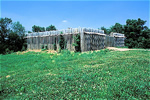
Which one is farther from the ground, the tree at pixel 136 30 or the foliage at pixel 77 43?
the tree at pixel 136 30

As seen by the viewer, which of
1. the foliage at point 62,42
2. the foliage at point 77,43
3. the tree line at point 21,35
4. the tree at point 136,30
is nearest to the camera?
the foliage at point 77,43

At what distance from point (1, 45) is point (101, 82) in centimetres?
2424

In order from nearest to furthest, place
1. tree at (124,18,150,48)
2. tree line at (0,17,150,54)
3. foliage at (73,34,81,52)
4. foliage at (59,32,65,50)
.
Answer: foliage at (73,34,81,52) < foliage at (59,32,65,50) < tree line at (0,17,150,54) < tree at (124,18,150,48)

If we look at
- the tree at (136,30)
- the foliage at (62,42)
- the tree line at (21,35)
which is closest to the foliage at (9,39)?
the tree line at (21,35)

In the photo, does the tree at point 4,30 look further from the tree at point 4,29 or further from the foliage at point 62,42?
the foliage at point 62,42

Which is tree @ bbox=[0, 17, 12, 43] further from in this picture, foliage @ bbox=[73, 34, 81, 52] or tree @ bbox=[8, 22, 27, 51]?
foliage @ bbox=[73, 34, 81, 52]

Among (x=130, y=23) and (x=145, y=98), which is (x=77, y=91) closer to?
(x=145, y=98)

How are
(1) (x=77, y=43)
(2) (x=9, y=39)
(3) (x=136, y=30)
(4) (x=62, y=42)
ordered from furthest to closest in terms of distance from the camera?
1. (3) (x=136, y=30)
2. (2) (x=9, y=39)
3. (4) (x=62, y=42)
4. (1) (x=77, y=43)

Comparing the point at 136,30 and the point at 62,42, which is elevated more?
the point at 136,30

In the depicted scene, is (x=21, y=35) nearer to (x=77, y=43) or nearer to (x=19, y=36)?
(x=19, y=36)

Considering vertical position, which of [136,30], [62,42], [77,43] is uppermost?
[136,30]

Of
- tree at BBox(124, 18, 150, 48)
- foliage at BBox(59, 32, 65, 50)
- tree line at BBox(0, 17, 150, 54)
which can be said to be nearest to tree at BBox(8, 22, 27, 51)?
tree line at BBox(0, 17, 150, 54)

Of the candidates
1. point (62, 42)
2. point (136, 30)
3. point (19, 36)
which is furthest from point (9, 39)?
point (136, 30)

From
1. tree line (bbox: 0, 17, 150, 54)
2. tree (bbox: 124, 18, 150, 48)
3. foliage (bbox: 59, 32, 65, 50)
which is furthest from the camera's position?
tree (bbox: 124, 18, 150, 48)
